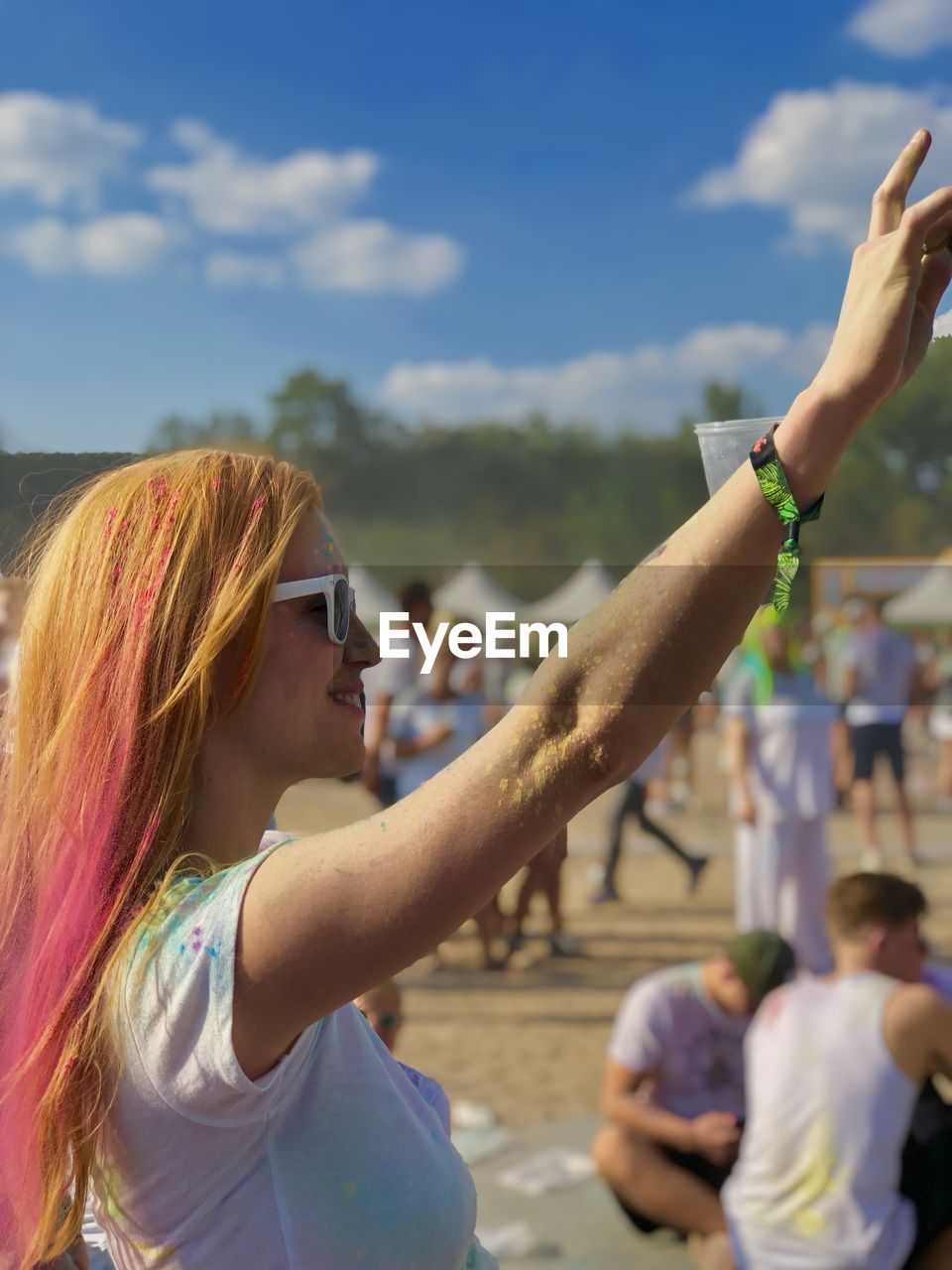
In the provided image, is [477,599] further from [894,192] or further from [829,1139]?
[829,1139]

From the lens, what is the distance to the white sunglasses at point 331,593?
1062 mm

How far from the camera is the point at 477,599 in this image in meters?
1.73

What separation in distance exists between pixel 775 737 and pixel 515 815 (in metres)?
5.57

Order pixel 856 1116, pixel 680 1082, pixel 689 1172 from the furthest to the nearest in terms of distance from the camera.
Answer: pixel 680 1082 < pixel 689 1172 < pixel 856 1116

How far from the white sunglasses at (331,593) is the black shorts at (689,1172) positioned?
9.29 feet

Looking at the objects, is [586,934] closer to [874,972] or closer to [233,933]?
[874,972]

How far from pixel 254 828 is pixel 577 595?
739 mm

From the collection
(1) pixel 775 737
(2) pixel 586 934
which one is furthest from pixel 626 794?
(1) pixel 775 737

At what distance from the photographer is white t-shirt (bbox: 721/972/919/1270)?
2893mm

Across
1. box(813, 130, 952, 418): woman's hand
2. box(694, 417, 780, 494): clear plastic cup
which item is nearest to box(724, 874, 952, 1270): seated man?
box(694, 417, 780, 494): clear plastic cup

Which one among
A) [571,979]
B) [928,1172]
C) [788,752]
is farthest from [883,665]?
[928,1172]

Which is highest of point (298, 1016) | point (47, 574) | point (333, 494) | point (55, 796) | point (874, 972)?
point (333, 494)

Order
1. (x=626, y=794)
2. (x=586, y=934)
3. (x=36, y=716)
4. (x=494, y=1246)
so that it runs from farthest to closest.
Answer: (x=626, y=794)
(x=586, y=934)
(x=494, y=1246)
(x=36, y=716)

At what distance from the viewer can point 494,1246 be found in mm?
3469
